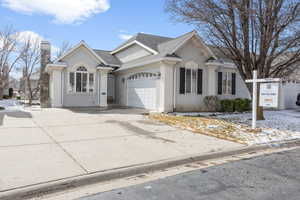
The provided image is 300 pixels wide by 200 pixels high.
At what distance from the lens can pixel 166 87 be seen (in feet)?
45.0

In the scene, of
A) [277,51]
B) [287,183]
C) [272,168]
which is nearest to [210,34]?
[277,51]

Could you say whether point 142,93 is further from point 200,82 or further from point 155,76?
point 200,82

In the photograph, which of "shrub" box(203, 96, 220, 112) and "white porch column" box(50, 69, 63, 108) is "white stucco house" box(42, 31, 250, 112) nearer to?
"white porch column" box(50, 69, 63, 108)

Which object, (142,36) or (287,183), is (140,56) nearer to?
(142,36)

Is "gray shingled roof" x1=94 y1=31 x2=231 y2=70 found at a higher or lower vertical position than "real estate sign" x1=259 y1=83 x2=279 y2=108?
higher

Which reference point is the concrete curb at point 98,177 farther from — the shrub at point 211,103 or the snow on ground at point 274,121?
the shrub at point 211,103

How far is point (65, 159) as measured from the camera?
5.15 m

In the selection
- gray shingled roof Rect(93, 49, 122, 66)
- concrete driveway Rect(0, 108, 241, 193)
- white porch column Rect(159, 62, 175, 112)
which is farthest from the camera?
gray shingled roof Rect(93, 49, 122, 66)

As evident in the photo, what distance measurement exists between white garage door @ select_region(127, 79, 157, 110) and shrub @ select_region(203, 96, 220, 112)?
365 centimetres

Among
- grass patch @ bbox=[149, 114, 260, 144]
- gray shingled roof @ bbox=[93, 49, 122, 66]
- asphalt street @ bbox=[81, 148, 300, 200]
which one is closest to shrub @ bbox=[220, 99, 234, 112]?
grass patch @ bbox=[149, 114, 260, 144]

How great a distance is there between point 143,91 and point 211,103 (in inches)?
190

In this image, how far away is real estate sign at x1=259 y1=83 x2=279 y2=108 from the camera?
8.83 meters

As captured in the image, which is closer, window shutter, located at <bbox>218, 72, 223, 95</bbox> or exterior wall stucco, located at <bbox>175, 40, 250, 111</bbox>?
exterior wall stucco, located at <bbox>175, 40, 250, 111</bbox>

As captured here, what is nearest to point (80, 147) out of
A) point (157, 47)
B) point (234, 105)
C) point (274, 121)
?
point (274, 121)
